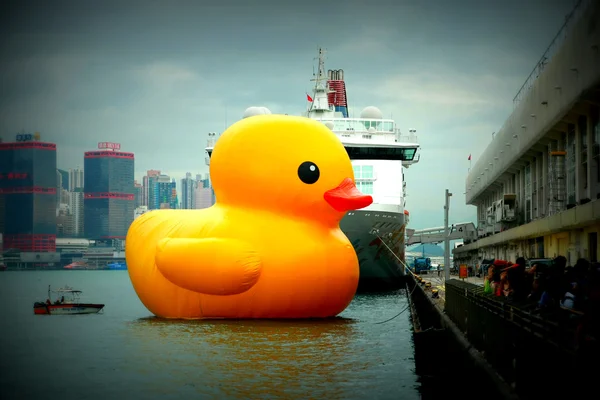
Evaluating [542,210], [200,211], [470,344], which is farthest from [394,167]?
[470,344]

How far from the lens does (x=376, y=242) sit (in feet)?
112

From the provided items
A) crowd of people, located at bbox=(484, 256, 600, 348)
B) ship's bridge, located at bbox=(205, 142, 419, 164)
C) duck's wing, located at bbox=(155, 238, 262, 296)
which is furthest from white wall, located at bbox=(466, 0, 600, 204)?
duck's wing, located at bbox=(155, 238, 262, 296)

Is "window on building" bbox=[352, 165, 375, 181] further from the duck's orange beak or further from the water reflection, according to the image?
the duck's orange beak

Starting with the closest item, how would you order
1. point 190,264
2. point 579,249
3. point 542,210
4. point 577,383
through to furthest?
point 577,383, point 190,264, point 579,249, point 542,210

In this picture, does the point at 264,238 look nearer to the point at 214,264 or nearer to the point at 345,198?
the point at 214,264

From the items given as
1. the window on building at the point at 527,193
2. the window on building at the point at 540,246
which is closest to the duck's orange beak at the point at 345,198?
the window on building at the point at 540,246

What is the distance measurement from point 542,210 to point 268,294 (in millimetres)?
14886

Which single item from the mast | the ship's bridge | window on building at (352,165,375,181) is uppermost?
the mast

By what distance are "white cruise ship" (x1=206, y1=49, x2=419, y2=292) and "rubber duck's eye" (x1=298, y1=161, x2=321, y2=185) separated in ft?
48.9

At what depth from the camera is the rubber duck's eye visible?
17.5 meters

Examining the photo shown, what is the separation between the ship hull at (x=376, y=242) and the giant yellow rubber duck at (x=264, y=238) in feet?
47.1

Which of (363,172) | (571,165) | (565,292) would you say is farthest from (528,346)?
(363,172)

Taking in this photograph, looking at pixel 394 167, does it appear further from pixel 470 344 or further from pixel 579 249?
pixel 470 344

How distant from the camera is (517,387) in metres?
7.40
